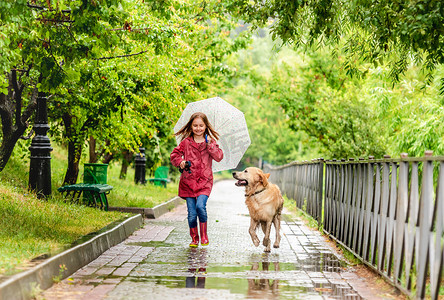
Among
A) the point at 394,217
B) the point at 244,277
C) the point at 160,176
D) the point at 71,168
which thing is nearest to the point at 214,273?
the point at 244,277

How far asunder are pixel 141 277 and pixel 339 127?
18.7 metres

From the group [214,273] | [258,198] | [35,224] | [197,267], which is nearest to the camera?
[214,273]

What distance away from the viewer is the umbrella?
12.0m

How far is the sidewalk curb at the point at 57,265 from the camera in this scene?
593 centimetres

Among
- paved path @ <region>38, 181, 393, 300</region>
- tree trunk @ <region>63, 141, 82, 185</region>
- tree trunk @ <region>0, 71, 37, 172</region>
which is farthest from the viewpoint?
tree trunk @ <region>63, 141, 82, 185</region>

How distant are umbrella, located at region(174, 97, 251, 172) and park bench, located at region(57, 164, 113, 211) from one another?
2883 mm

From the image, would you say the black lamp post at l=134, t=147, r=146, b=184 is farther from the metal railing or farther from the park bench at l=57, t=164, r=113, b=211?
the metal railing

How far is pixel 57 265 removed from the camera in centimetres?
745

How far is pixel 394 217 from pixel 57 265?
356 centimetres

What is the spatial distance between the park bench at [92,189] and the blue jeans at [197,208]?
3.16 meters

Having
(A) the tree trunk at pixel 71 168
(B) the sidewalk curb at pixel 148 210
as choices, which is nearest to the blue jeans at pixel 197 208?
(B) the sidewalk curb at pixel 148 210

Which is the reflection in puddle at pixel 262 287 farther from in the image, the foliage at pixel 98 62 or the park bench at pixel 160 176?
the park bench at pixel 160 176

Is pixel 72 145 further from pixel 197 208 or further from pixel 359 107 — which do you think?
pixel 359 107

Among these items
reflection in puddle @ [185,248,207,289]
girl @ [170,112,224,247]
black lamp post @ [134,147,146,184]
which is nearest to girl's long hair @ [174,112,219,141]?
girl @ [170,112,224,247]
